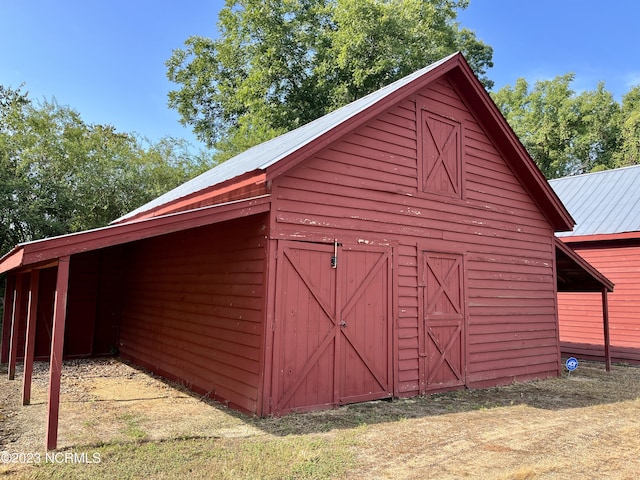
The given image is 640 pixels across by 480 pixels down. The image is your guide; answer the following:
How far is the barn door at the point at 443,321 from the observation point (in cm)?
774

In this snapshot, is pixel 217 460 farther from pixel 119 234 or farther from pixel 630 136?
pixel 630 136

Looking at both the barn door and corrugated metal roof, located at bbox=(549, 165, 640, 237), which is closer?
the barn door

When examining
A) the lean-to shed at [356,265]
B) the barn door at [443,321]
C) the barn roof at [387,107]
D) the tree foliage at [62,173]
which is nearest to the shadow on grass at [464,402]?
the lean-to shed at [356,265]

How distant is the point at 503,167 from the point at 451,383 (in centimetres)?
Answer: 426

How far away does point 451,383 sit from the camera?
26.2 ft

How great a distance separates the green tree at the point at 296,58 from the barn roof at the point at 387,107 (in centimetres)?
1452

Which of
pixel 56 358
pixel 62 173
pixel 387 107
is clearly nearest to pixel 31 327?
pixel 56 358

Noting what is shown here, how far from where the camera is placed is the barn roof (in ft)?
20.9

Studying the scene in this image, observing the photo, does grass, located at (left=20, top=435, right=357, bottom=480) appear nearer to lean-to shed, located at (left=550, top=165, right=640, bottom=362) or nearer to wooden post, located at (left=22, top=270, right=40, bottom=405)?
wooden post, located at (left=22, top=270, right=40, bottom=405)

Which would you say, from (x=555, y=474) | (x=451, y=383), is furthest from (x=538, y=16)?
(x=555, y=474)

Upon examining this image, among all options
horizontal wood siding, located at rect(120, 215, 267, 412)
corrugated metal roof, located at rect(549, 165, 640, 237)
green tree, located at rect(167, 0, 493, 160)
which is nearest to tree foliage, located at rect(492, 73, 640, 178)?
green tree, located at rect(167, 0, 493, 160)

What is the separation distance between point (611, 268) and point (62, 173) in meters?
17.7

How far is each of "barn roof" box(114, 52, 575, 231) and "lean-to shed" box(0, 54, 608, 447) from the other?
0.03 meters

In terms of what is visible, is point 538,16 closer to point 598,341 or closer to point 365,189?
point 598,341
